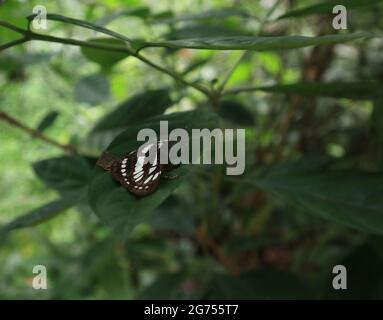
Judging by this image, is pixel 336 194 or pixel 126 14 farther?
pixel 126 14

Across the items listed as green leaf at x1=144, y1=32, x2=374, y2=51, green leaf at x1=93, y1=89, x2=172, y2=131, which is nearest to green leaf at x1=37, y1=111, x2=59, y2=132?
green leaf at x1=93, y1=89, x2=172, y2=131

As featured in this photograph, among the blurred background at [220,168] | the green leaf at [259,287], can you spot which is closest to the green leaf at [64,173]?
the blurred background at [220,168]

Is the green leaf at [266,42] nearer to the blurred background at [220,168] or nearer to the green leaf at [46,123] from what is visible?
the blurred background at [220,168]

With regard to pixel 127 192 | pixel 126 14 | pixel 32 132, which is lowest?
pixel 127 192

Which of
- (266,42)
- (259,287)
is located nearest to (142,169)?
(266,42)

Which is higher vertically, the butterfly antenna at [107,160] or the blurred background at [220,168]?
the blurred background at [220,168]
